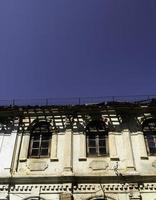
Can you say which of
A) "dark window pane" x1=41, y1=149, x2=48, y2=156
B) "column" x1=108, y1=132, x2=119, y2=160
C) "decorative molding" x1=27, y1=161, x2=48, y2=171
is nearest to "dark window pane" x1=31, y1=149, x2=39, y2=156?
"dark window pane" x1=41, y1=149, x2=48, y2=156

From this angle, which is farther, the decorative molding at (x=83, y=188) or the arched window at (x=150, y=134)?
the arched window at (x=150, y=134)

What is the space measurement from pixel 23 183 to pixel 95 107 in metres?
5.18

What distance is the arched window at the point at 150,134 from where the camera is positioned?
15055 millimetres

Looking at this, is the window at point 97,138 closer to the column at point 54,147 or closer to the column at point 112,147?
the column at point 112,147

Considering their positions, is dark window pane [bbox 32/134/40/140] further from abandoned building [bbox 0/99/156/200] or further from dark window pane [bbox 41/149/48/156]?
dark window pane [bbox 41/149/48/156]

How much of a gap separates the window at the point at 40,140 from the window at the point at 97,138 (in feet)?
6.27

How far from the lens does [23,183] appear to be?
13.8 meters

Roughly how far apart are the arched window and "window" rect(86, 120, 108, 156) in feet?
6.23

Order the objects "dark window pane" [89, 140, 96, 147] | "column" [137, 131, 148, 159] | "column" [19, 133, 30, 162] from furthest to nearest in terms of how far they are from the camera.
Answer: "dark window pane" [89, 140, 96, 147] < "column" [19, 133, 30, 162] < "column" [137, 131, 148, 159]

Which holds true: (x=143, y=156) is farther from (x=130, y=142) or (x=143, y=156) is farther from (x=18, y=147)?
(x=18, y=147)

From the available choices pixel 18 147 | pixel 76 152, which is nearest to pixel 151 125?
pixel 76 152

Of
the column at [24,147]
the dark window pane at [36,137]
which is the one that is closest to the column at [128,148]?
the dark window pane at [36,137]

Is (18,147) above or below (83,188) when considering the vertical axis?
above

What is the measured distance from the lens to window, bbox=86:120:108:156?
15.1m
